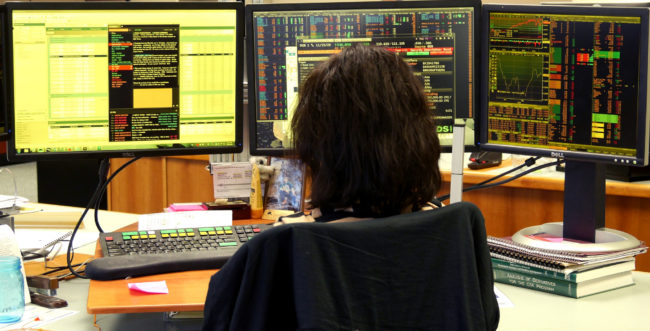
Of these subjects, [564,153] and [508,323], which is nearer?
[508,323]

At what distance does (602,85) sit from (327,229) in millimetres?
905

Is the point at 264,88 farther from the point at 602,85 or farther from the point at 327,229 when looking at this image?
the point at 327,229

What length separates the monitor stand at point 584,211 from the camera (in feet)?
5.52

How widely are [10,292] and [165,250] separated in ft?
0.99

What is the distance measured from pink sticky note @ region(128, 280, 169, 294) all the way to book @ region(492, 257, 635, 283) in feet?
2.36

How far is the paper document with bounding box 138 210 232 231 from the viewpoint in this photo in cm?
177

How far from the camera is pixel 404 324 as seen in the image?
1.03m

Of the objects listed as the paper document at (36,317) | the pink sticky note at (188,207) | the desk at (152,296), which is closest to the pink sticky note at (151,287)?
the desk at (152,296)

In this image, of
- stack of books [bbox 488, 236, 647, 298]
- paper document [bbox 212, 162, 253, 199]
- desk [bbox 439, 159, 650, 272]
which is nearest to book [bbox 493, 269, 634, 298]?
stack of books [bbox 488, 236, 647, 298]

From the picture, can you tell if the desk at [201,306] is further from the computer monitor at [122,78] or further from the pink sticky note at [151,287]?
the computer monitor at [122,78]

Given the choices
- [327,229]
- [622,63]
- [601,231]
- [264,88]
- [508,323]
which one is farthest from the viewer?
[264,88]

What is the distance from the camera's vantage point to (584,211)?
170 cm

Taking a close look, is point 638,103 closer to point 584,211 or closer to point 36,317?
point 584,211

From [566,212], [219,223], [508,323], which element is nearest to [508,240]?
[566,212]
